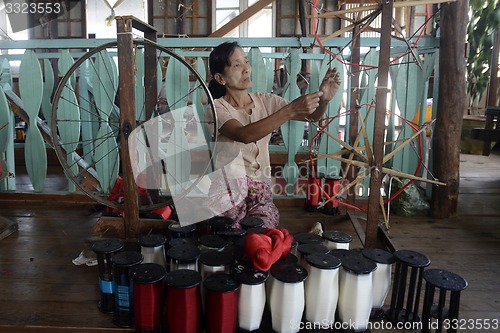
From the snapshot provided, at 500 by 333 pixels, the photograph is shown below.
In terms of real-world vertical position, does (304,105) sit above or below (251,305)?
above

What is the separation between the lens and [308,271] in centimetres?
123

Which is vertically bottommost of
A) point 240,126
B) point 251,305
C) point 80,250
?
point 80,250

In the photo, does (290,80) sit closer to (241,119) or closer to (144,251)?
(241,119)

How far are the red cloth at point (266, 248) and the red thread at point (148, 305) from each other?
0.29m

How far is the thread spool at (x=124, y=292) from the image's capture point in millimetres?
1231

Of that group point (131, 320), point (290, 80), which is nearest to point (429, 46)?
point (290, 80)

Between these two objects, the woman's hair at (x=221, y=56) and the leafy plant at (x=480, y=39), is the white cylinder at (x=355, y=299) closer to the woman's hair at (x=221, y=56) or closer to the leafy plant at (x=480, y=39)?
the woman's hair at (x=221, y=56)

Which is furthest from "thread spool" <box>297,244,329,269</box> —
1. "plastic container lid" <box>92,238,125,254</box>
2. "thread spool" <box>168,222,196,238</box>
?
"plastic container lid" <box>92,238,125,254</box>

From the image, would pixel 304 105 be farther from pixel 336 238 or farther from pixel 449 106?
pixel 449 106

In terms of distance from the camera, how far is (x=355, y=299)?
3.85 ft

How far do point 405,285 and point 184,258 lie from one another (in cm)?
70

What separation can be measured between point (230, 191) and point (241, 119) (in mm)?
323

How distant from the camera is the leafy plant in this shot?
4.19 meters

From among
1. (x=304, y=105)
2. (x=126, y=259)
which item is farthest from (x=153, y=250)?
(x=304, y=105)
